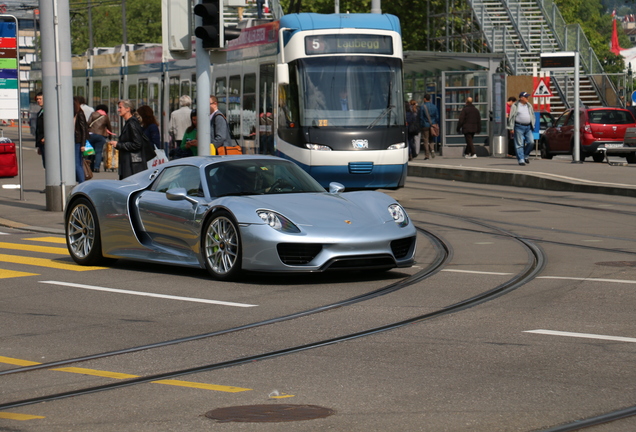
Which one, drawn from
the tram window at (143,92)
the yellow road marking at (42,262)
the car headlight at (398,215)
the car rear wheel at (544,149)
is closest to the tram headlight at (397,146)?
the yellow road marking at (42,262)

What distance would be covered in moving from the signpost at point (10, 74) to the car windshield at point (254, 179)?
1022 cm

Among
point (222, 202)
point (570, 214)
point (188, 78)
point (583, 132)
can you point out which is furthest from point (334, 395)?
point (583, 132)

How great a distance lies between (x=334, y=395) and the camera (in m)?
5.94

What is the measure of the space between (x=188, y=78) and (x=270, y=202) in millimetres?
20242

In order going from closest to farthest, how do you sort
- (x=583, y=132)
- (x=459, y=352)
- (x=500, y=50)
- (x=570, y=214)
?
(x=459, y=352) < (x=570, y=214) < (x=583, y=132) < (x=500, y=50)

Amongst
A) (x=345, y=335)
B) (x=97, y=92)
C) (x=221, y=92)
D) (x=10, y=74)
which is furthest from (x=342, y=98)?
(x=97, y=92)

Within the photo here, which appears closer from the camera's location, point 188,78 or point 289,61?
point 289,61

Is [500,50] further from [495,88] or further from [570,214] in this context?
[570,214]

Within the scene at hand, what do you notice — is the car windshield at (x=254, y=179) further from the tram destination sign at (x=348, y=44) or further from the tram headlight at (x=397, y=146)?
the tram destination sign at (x=348, y=44)

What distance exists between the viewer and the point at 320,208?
10.8 metres

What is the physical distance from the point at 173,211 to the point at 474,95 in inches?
956

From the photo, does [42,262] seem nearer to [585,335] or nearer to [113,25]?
[585,335]

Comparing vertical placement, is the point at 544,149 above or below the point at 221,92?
below

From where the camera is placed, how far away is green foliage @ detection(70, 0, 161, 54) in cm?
11475
